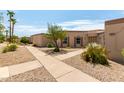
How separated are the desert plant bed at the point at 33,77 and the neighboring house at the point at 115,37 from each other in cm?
885

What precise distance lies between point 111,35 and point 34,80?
35.9 feet

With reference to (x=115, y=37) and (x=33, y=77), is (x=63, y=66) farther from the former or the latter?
(x=115, y=37)

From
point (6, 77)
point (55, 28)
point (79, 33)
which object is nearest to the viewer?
point (6, 77)

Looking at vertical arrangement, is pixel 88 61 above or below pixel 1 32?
below

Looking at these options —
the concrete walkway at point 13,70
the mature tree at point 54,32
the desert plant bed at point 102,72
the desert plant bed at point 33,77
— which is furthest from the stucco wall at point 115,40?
the desert plant bed at point 33,77

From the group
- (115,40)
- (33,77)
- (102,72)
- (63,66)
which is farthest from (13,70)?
(115,40)

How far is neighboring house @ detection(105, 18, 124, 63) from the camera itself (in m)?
16.9

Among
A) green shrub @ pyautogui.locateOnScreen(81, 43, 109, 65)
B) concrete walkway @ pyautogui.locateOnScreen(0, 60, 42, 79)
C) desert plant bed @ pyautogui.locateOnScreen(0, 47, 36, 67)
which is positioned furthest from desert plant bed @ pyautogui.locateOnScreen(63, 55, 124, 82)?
desert plant bed @ pyautogui.locateOnScreen(0, 47, 36, 67)

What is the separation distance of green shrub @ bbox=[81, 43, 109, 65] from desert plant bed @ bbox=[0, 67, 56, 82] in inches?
168

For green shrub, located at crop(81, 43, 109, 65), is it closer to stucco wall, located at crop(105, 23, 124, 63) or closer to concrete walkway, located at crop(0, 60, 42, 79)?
stucco wall, located at crop(105, 23, 124, 63)
